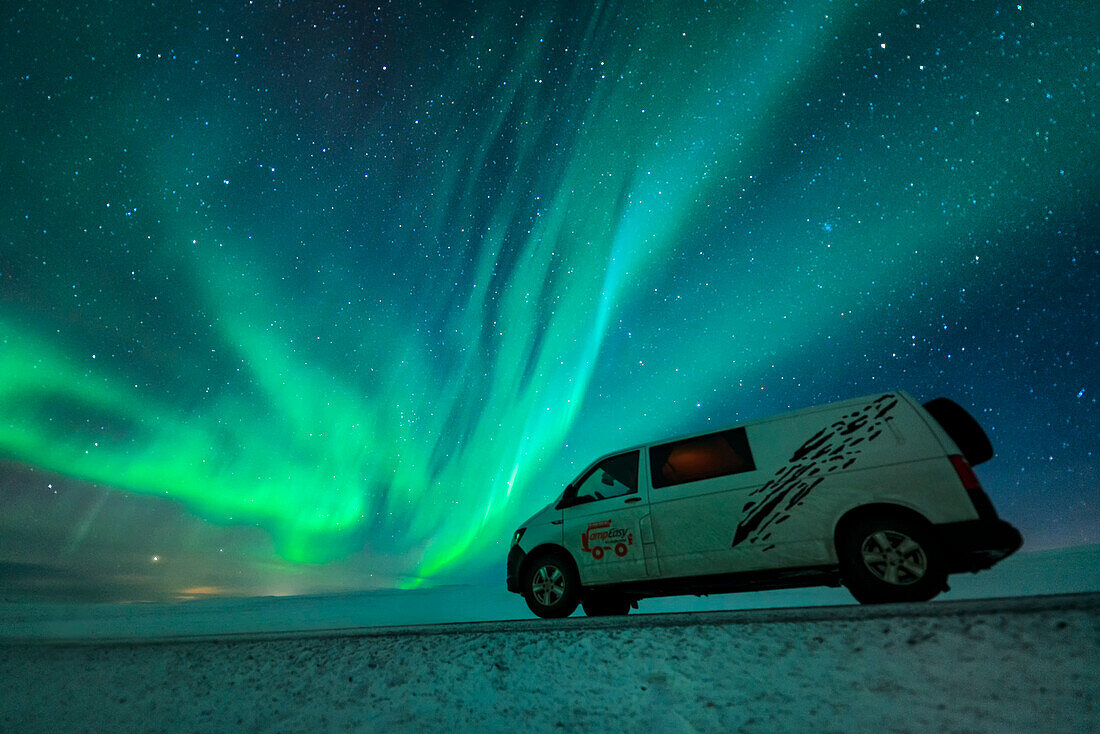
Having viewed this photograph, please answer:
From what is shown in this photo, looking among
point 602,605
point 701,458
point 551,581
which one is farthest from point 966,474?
point 551,581

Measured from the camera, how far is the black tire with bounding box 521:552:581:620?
6332 mm

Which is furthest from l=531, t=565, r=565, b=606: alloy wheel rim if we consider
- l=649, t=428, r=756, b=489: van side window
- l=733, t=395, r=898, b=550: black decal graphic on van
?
l=733, t=395, r=898, b=550: black decal graphic on van

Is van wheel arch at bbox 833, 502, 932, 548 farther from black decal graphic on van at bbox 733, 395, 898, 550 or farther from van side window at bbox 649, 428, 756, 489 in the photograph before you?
van side window at bbox 649, 428, 756, 489

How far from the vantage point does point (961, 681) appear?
8.96ft

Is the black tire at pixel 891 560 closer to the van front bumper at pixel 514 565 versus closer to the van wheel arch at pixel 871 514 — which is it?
the van wheel arch at pixel 871 514

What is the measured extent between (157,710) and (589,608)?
4.37 m

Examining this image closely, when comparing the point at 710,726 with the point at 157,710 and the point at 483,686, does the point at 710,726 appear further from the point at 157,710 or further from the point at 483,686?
the point at 157,710

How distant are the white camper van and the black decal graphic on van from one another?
1 cm

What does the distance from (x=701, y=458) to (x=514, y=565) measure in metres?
2.93

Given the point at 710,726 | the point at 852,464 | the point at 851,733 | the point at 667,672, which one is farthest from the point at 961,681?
the point at 852,464

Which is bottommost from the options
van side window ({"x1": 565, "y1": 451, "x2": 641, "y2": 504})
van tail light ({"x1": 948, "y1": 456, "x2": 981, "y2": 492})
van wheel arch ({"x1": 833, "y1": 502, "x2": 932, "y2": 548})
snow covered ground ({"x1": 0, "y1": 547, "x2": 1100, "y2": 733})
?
snow covered ground ({"x1": 0, "y1": 547, "x2": 1100, "y2": 733})

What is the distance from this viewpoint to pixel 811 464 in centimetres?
519

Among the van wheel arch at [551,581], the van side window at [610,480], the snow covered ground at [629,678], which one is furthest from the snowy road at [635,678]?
the van side window at [610,480]

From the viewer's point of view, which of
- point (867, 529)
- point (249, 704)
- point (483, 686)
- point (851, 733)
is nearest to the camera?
point (851, 733)
